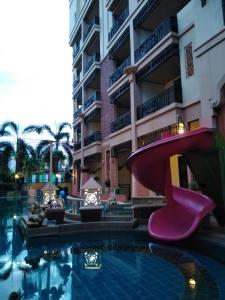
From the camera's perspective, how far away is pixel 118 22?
19688 millimetres

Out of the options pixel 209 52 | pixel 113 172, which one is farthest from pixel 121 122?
pixel 209 52

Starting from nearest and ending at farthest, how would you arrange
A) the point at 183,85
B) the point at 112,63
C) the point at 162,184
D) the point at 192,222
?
the point at 192,222, the point at 162,184, the point at 183,85, the point at 112,63

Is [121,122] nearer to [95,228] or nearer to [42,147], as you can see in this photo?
[95,228]

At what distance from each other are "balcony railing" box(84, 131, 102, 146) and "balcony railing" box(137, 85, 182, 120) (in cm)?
728

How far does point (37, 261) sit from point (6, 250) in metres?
1.77

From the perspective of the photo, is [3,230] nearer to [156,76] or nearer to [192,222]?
[192,222]

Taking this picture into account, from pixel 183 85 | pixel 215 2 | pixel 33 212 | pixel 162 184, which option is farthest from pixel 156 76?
pixel 33 212

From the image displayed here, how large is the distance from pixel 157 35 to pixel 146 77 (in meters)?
2.42

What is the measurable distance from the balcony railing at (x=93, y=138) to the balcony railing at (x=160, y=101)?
728 cm

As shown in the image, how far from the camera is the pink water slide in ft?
22.7

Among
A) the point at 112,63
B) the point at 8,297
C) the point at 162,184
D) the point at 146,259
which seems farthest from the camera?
the point at 112,63

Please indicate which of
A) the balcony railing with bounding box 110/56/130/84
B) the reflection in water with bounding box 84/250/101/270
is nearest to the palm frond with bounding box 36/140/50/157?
the balcony railing with bounding box 110/56/130/84

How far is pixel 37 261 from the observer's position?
6.62 metres

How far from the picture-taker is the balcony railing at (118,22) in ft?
61.0
